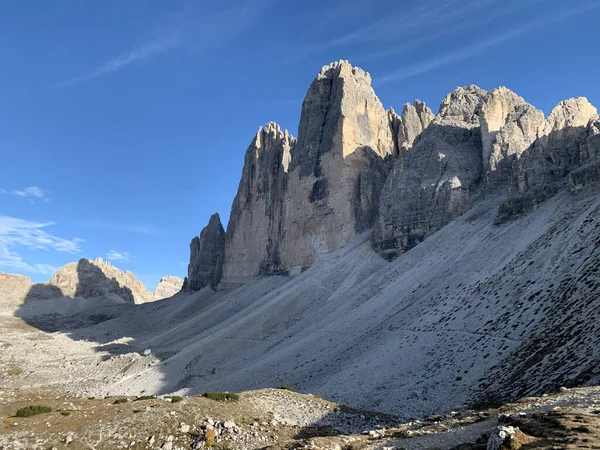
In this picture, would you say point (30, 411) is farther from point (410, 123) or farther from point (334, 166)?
point (410, 123)

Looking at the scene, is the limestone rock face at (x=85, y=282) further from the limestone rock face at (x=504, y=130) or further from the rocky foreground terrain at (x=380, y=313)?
the limestone rock face at (x=504, y=130)

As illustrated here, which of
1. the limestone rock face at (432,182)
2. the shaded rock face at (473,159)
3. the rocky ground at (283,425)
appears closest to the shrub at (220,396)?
the rocky ground at (283,425)

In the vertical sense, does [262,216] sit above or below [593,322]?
above

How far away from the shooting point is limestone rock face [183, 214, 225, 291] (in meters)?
144

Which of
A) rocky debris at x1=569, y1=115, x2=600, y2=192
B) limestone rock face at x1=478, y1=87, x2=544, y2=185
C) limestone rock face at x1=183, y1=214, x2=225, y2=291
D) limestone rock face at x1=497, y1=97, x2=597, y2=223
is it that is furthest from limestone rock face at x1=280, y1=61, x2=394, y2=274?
rocky debris at x1=569, y1=115, x2=600, y2=192

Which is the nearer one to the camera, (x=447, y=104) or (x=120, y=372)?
(x=120, y=372)

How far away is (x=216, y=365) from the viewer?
54344 millimetres

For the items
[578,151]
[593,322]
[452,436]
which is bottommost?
[452,436]

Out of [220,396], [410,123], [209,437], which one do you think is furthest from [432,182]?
[209,437]

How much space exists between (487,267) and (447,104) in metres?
50.1

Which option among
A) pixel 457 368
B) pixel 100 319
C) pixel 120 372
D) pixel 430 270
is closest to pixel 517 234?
pixel 430 270

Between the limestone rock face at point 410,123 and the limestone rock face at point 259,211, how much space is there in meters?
29.9

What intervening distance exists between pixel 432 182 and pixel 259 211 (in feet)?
202

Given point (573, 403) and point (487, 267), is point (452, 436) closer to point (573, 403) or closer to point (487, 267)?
point (573, 403)
